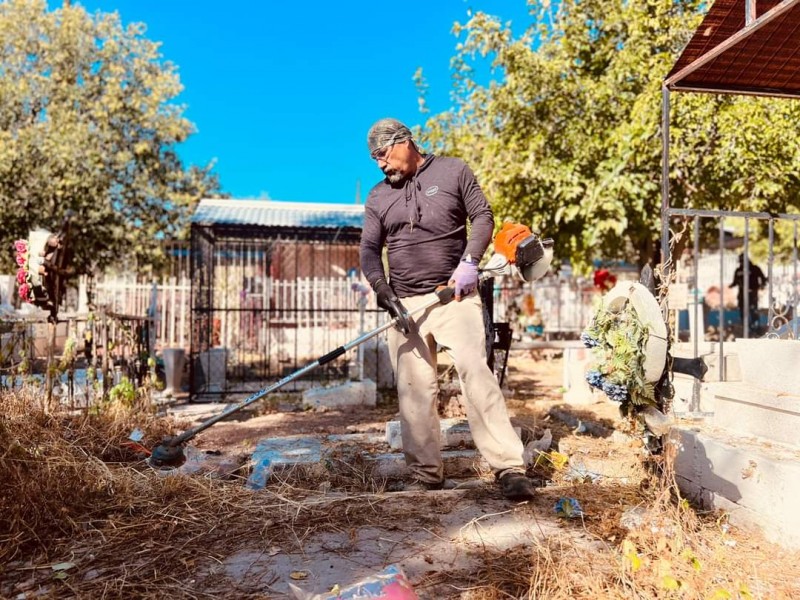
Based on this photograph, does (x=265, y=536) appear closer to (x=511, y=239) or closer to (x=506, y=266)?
(x=506, y=266)

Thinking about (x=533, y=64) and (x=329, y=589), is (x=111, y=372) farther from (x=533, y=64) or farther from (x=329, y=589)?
(x=533, y=64)

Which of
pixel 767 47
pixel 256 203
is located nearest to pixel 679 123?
pixel 767 47

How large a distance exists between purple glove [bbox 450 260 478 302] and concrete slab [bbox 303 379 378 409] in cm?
453

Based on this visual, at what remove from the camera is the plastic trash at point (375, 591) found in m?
1.91

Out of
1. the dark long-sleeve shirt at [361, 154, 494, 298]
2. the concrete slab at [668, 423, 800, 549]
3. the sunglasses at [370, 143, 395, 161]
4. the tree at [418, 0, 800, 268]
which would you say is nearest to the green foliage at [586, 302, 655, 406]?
the concrete slab at [668, 423, 800, 549]

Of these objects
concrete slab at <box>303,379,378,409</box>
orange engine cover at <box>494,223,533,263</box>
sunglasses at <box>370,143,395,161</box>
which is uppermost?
sunglasses at <box>370,143,395,161</box>

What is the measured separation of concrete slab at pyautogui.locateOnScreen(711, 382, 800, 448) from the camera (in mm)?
3031

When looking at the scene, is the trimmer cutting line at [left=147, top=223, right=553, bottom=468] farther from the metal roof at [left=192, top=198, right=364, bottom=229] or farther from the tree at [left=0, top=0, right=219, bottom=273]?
the metal roof at [left=192, top=198, right=364, bottom=229]

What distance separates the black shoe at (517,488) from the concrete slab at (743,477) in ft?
2.52

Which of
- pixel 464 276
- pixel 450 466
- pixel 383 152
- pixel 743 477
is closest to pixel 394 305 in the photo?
pixel 464 276

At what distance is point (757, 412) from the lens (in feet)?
10.6

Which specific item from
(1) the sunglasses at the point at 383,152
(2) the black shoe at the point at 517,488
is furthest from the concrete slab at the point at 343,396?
(2) the black shoe at the point at 517,488

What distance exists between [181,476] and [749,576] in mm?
2687

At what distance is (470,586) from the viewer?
86.8 inches
